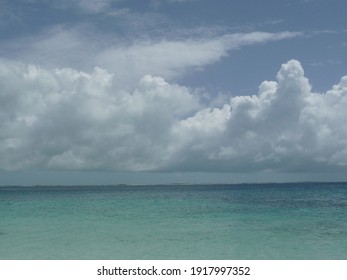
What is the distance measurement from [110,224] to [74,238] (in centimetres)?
753

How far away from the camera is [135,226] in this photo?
32688mm

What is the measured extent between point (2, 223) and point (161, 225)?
1543 centimetres

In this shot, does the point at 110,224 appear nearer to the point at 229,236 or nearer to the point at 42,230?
the point at 42,230

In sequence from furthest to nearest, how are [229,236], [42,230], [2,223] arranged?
Answer: [2,223], [42,230], [229,236]
